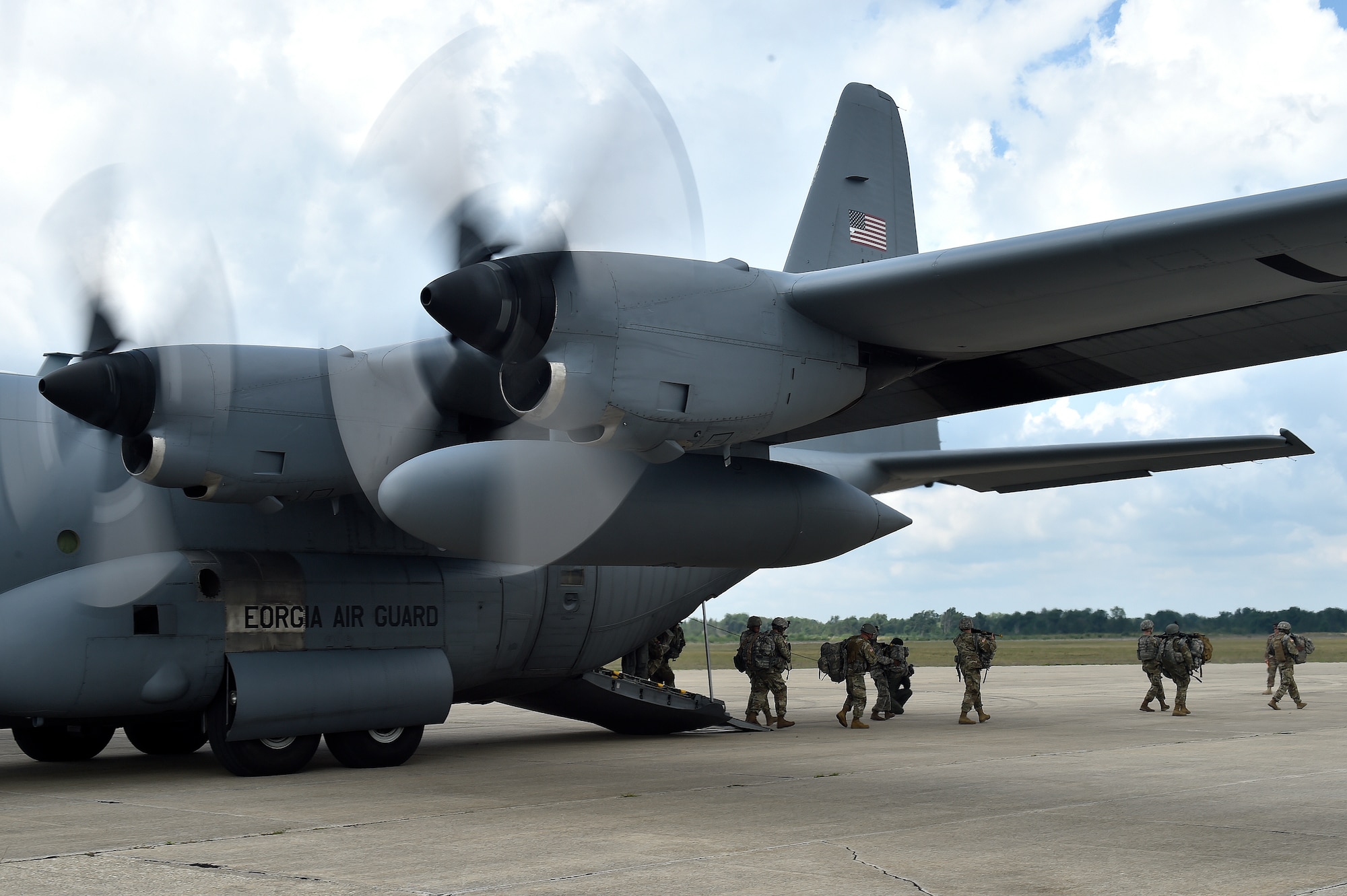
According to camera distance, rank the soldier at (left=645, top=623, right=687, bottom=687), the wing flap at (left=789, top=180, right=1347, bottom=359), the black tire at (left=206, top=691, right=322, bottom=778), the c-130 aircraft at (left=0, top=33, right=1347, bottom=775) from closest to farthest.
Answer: the wing flap at (left=789, top=180, right=1347, bottom=359) → the c-130 aircraft at (left=0, top=33, right=1347, bottom=775) → the black tire at (left=206, top=691, right=322, bottom=778) → the soldier at (left=645, top=623, right=687, bottom=687)

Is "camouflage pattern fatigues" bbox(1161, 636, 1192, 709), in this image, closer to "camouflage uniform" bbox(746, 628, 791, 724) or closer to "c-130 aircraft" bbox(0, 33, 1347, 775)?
"c-130 aircraft" bbox(0, 33, 1347, 775)

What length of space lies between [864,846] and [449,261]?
4.61 metres

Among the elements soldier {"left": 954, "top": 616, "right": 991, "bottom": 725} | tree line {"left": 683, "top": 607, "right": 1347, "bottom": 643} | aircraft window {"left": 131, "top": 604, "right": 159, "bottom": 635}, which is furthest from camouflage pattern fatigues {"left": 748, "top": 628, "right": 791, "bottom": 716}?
tree line {"left": 683, "top": 607, "right": 1347, "bottom": 643}

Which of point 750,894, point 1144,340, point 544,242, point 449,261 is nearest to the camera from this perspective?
point 750,894

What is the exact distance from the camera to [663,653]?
16.9 meters

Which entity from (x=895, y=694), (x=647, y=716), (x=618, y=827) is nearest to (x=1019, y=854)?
(x=618, y=827)

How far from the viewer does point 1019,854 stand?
269 inches

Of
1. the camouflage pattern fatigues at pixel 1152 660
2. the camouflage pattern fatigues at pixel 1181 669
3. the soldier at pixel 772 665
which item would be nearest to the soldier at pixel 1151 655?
the camouflage pattern fatigues at pixel 1152 660

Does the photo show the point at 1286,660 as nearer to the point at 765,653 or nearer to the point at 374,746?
the point at 765,653

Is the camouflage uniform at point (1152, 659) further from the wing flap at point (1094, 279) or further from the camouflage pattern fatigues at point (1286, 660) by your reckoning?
the wing flap at point (1094, 279)

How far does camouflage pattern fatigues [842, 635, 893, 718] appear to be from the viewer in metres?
15.9

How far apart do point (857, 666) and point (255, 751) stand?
7863 millimetres

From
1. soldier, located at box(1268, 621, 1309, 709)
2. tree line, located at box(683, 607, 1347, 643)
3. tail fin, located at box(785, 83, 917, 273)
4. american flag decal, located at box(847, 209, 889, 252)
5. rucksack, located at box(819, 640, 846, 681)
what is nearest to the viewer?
tail fin, located at box(785, 83, 917, 273)

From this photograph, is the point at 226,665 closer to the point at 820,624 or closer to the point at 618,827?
the point at 618,827
